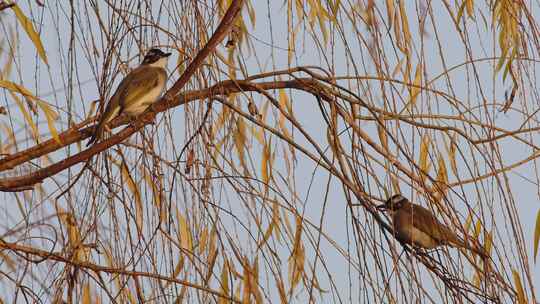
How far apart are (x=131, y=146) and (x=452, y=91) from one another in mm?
888

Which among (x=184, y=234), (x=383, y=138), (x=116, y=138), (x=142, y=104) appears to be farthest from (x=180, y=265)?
(x=142, y=104)

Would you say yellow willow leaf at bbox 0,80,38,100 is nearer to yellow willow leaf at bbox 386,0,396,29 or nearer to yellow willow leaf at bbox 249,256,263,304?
yellow willow leaf at bbox 249,256,263,304

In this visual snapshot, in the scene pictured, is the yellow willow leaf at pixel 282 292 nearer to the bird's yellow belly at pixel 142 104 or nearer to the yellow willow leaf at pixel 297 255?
the yellow willow leaf at pixel 297 255

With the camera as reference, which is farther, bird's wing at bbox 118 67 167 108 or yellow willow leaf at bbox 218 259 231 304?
bird's wing at bbox 118 67 167 108

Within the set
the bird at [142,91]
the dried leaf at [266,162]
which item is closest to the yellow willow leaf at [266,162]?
the dried leaf at [266,162]

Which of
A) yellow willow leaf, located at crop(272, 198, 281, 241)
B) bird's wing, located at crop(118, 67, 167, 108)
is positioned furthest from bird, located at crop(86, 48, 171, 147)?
yellow willow leaf, located at crop(272, 198, 281, 241)

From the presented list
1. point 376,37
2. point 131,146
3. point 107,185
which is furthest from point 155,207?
point 376,37

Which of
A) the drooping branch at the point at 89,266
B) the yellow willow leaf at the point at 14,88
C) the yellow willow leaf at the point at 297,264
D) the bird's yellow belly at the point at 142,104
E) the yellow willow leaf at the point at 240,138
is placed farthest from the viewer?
the bird's yellow belly at the point at 142,104

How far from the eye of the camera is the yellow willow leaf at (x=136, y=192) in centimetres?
206

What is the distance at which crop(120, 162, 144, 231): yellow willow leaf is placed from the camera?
2.06 m

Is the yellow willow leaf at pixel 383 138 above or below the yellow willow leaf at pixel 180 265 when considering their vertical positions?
above

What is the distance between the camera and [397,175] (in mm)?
1922

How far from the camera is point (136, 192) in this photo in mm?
2131

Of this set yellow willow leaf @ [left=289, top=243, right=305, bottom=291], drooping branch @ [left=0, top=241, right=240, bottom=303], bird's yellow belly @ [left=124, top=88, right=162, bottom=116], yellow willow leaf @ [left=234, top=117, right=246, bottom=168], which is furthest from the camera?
bird's yellow belly @ [left=124, top=88, right=162, bottom=116]
